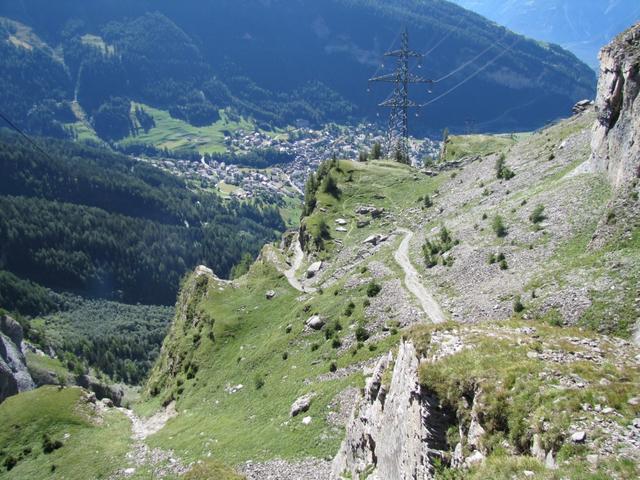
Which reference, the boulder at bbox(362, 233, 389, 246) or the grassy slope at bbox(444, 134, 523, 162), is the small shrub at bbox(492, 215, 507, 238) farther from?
the grassy slope at bbox(444, 134, 523, 162)

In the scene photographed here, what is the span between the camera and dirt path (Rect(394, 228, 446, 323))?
56.0m

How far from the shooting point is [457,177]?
109750mm

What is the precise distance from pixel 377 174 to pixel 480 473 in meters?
112

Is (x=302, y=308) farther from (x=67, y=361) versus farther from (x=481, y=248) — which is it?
(x=67, y=361)

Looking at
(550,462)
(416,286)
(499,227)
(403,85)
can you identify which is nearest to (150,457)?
(416,286)

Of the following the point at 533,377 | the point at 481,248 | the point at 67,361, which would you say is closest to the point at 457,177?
the point at 481,248

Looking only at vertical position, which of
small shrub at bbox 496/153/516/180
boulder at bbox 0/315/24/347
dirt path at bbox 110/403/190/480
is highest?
small shrub at bbox 496/153/516/180

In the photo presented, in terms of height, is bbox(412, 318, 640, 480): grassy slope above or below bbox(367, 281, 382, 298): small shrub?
below

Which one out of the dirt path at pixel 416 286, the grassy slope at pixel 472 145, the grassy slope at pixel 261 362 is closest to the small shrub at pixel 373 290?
the grassy slope at pixel 261 362

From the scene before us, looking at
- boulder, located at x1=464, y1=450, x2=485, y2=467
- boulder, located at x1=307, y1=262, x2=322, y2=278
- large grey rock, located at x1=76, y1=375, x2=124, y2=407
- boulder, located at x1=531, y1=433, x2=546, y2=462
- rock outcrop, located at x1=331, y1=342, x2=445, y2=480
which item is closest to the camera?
boulder, located at x1=531, y1=433, x2=546, y2=462

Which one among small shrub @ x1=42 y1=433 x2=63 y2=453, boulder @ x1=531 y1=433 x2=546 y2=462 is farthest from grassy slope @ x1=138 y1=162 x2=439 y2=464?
boulder @ x1=531 y1=433 x2=546 y2=462

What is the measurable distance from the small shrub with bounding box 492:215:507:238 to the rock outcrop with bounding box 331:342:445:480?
38357 millimetres

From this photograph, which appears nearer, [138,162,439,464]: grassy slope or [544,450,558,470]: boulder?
[544,450,558,470]: boulder

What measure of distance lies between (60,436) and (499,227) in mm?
68551
